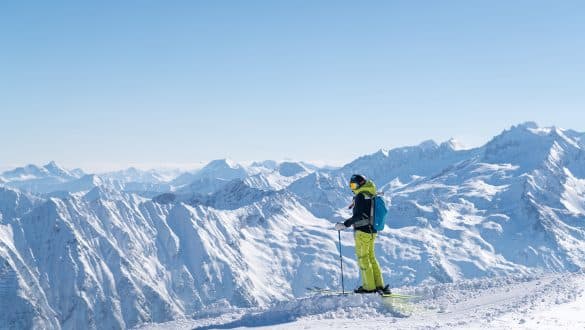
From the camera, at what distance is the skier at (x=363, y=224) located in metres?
21.8

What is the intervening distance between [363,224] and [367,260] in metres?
1.68

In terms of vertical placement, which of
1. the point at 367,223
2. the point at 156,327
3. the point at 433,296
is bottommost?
the point at 156,327

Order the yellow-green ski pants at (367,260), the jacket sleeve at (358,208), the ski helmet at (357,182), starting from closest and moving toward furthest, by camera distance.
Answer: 1. the jacket sleeve at (358,208)
2. the ski helmet at (357,182)
3. the yellow-green ski pants at (367,260)

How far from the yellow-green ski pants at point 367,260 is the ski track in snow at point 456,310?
1.39 metres

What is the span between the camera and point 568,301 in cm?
2158

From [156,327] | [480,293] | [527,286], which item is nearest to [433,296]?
[480,293]

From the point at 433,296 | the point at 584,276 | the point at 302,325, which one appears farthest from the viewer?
the point at 433,296

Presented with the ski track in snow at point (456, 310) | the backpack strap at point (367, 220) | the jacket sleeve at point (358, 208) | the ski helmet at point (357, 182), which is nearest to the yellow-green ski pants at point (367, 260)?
the backpack strap at point (367, 220)

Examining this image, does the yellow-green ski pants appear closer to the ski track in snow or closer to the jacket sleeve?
→ the jacket sleeve

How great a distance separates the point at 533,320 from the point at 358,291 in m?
6.88

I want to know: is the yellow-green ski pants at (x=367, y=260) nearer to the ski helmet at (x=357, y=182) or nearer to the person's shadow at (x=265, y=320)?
the ski helmet at (x=357, y=182)

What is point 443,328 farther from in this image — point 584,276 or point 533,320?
point 584,276

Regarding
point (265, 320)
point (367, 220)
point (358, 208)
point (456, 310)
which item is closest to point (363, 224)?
point (367, 220)

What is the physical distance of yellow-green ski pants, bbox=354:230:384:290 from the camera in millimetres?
22266
